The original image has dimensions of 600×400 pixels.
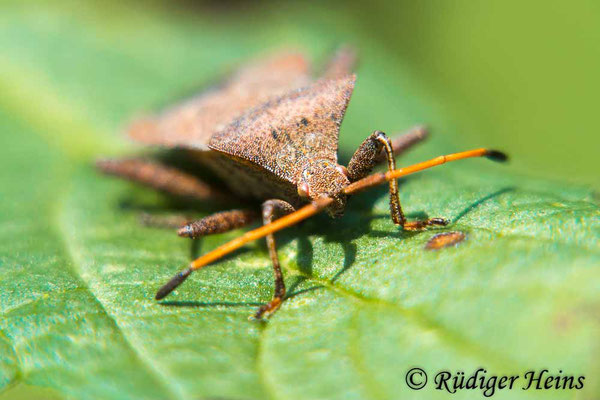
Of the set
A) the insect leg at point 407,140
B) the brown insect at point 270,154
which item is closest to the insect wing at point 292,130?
the brown insect at point 270,154

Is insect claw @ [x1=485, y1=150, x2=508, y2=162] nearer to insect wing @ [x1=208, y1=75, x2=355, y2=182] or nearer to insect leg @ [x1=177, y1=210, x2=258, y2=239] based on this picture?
insect wing @ [x1=208, y1=75, x2=355, y2=182]

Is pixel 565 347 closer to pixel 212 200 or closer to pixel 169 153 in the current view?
pixel 212 200

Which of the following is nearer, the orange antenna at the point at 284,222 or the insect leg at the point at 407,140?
the orange antenna at the point at 284,222

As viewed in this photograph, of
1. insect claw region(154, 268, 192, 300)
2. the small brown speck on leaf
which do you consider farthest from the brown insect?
the small brown speck on leaf

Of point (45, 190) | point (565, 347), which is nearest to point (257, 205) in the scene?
point (45, 190)

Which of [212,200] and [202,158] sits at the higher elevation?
[202,158]

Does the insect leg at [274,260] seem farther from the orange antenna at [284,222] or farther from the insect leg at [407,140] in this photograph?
the insect leg at [407,140]

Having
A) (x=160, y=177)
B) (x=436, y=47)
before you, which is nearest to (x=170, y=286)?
(x=160, y=177)
